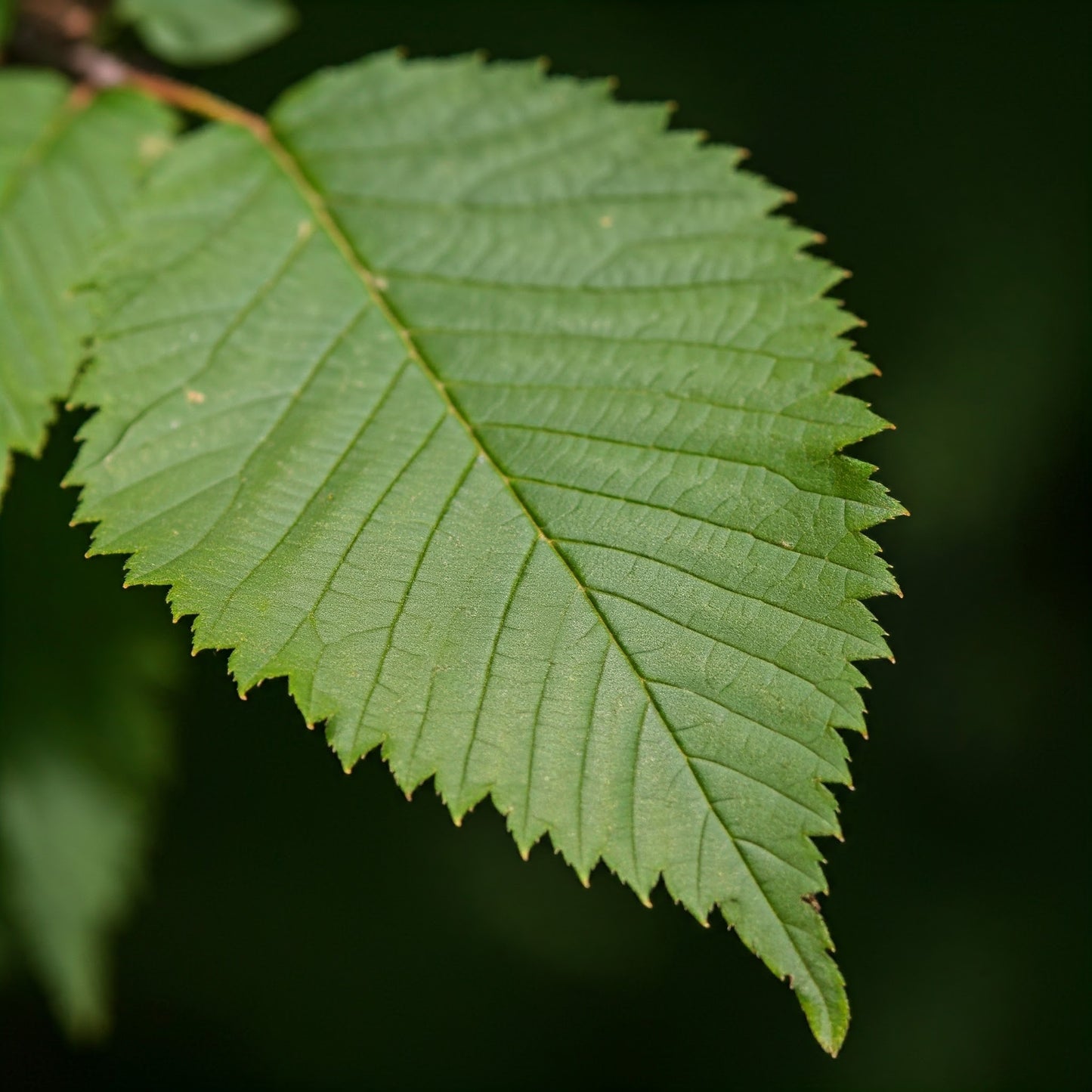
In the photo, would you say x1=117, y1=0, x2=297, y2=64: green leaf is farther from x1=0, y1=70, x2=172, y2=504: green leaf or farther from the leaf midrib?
the leaf midrib

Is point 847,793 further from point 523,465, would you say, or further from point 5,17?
point 5,17

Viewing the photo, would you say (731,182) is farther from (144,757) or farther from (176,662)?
(144,757)

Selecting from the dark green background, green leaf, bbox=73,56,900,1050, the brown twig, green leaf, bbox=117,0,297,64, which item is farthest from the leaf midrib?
the dark green background

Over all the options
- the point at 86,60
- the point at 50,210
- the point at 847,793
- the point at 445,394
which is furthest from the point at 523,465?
the point at 847,793

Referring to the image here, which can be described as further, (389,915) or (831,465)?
(389,915)

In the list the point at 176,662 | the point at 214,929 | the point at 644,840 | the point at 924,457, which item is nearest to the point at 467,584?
the point at 644,840
